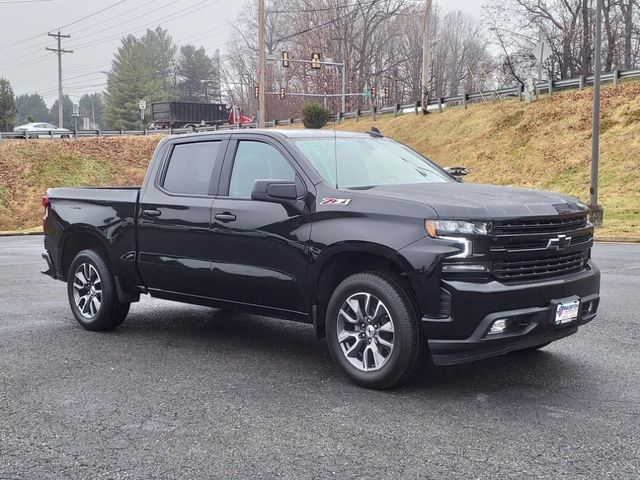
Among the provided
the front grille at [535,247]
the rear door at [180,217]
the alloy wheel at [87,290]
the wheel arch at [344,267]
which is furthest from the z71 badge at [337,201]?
the alloy wheel at [87,290]

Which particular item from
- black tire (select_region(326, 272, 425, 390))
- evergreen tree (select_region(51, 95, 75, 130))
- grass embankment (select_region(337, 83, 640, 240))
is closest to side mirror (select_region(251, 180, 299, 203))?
black tire (select_region(326, 272, 425, 390))

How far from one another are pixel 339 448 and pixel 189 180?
10.9 feet

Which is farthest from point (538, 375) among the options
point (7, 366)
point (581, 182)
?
point (581, 182)

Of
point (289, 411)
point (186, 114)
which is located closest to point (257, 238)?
point (289, 411)

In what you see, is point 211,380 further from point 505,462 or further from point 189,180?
point 505,462

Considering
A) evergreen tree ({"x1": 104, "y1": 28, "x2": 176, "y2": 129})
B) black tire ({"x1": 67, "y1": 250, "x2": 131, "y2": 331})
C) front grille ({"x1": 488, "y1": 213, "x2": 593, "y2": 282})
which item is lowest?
black tire ({"x1": 67, "y1": 250, "x2": 131, "y2": 331})

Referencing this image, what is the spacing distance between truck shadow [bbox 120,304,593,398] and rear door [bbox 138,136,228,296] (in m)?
0.64

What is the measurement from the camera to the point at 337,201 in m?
5.29

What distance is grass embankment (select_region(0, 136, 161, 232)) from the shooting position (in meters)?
35.1

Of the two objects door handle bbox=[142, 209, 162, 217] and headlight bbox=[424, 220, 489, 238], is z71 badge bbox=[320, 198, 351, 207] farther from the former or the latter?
door handle bbox=[142, 209, 162, 217]

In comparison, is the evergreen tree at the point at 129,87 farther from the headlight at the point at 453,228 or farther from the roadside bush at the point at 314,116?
the headlight at the point at 453,228

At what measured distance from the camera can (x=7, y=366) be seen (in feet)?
19.3

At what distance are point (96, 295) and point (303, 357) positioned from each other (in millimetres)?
2401

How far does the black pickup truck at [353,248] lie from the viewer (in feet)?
15.4
